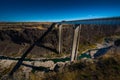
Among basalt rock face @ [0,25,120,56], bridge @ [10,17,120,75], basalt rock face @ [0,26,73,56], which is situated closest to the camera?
bridge @ [10,17,120,75]

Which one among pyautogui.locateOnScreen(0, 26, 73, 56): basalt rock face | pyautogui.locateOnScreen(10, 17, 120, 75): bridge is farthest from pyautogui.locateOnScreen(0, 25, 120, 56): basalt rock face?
pyautogui.locateOnScreen(10, 17, 120, 75): bridge

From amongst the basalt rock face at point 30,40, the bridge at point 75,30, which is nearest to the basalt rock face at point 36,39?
the basalt rock face at point 30,40

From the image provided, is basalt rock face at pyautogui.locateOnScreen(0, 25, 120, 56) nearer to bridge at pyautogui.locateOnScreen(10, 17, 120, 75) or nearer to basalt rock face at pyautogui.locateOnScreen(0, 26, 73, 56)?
basalt rock face at pyautogui.locateOnScreen(0, 26, 73, 56)

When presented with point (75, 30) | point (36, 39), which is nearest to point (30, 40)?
point (36, 39)

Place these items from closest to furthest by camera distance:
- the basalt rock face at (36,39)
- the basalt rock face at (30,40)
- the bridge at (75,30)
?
1. the bridge at (75,30)
2. the basalt rock face at (36,39)
3. the basalt rock face at (30,40)

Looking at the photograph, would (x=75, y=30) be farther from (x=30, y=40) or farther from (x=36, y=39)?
(x=30, y=40)

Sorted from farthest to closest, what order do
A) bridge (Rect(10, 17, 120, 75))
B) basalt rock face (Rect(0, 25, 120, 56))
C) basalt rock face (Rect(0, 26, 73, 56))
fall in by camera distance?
1. basalt rock face (Rect(0, 26, 73, 56))
2. basalt rock face (Rect(0, 25, 120, 56))
3. bridge (Rect(10, 17, 120, 75))

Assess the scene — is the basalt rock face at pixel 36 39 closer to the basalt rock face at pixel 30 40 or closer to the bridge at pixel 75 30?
the basalt rock face at pixel 30 40

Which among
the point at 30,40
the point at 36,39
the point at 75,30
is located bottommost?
the point at 30,40

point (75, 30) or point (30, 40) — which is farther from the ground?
point (75, 30)

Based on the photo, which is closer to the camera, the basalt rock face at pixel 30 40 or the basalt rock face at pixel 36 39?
the basalt rock face at pixel 36 39
